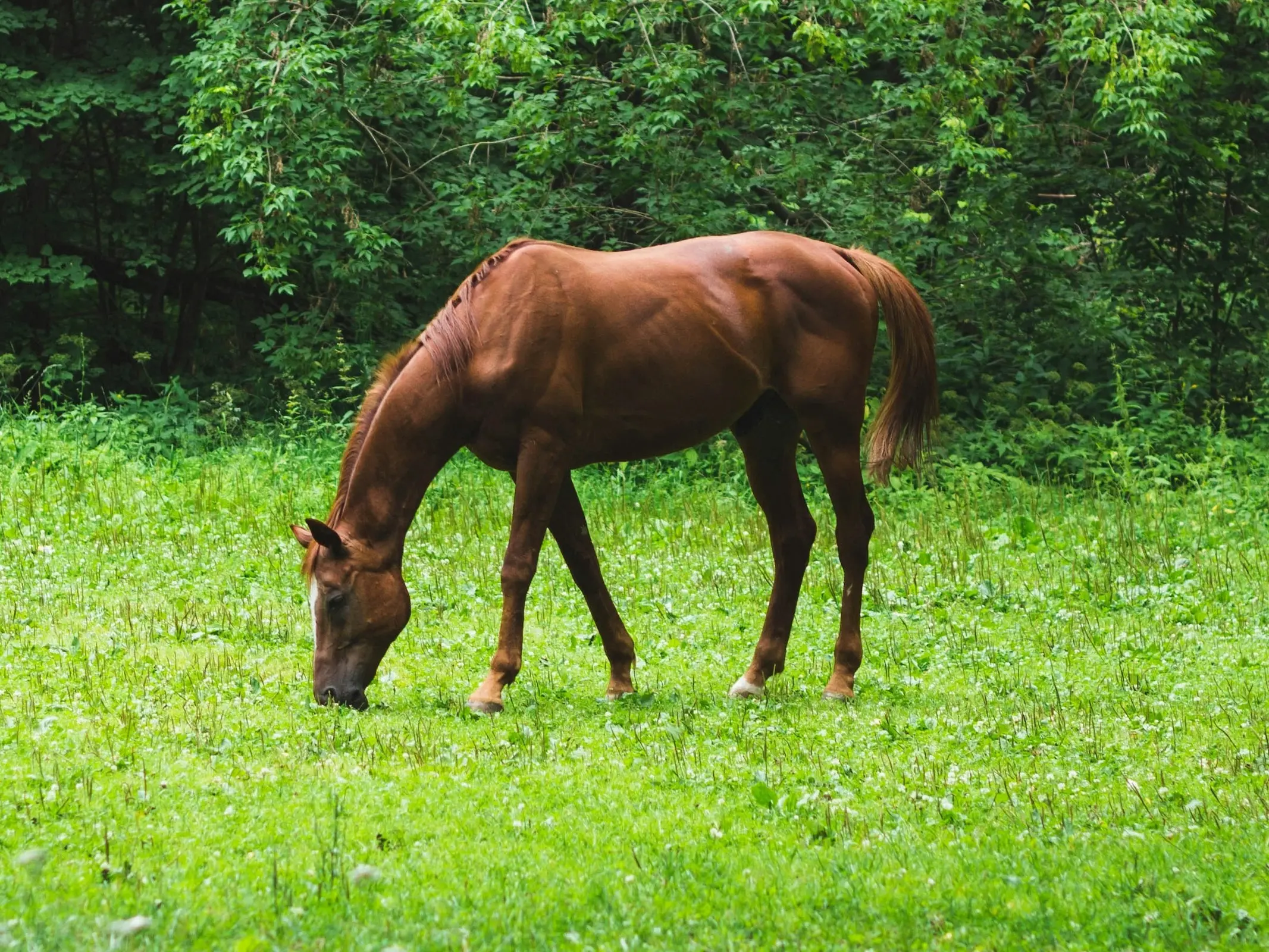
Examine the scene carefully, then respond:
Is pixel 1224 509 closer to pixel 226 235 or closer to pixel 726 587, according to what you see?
pixel 726 587

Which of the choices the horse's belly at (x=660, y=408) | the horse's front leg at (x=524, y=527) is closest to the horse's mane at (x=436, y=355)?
the horse's front leg at (x=524, y=527)

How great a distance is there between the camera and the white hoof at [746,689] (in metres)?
7.18

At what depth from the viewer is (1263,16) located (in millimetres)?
15055

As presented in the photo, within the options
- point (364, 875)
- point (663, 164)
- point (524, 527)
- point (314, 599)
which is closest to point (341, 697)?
point (314, 599)

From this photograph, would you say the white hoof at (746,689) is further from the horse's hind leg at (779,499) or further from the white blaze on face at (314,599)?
the white blaze on face at (314,599)

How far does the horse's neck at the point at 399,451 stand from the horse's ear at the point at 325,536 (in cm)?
16

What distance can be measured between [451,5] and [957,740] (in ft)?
27.8

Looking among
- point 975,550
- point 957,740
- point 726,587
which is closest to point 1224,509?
point 975,550

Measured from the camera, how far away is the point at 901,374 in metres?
7.89

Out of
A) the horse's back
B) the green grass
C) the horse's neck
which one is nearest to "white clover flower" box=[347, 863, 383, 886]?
the green grass

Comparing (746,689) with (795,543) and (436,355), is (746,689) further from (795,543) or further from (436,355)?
(436,355)

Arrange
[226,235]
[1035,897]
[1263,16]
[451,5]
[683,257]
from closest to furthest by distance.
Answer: [1035,897], [683,257], [451,5], [226,235], [1263,16]

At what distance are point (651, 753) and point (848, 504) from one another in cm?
217

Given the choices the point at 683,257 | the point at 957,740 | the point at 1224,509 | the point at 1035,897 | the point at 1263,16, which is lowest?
the point at 1224,509
